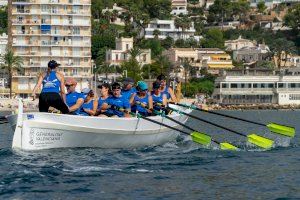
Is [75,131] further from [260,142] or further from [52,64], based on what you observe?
[260,142]

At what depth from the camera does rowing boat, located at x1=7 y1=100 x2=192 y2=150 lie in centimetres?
3148

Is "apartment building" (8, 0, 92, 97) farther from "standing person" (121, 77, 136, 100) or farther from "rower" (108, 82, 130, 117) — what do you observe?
"rower" (108, 82, 130, 117)

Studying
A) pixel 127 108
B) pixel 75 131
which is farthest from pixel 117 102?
pixel 75 131

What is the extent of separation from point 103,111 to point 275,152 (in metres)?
5.91

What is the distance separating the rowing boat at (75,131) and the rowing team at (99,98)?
0.63 metres

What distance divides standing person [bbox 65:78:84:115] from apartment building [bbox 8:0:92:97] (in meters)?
108

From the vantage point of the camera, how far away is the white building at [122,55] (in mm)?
181625

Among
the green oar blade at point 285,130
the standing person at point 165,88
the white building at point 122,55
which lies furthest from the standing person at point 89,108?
the white building at point 122,55

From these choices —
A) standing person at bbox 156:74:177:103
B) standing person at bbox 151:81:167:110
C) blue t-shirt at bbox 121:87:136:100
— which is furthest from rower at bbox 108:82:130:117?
standing person at bbox 156:74:177:103

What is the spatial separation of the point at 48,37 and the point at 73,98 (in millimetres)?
109655

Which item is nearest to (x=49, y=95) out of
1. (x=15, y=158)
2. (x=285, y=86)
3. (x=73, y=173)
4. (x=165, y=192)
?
(x=15, y=158)

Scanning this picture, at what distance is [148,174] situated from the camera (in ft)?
93.8

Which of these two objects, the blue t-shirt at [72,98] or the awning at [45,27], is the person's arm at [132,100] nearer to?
the blue t-shirt at [72,98]

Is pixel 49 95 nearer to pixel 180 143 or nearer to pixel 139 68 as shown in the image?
pixel 180 143
